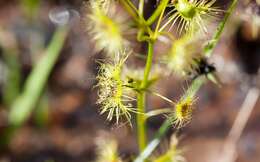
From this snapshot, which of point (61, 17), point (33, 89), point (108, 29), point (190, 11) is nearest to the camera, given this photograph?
point (190, 11)

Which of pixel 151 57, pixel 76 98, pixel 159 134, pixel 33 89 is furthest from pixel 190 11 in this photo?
pixel 76 98

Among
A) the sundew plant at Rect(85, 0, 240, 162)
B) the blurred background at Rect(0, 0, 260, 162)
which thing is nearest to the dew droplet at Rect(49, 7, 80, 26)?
the blurred background at Rect(0, 0, 260, 162)

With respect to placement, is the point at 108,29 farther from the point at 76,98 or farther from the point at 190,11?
the point at 76,98

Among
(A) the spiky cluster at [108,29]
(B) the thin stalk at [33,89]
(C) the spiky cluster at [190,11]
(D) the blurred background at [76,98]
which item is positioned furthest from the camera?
(D) the blurred background at [76,98]

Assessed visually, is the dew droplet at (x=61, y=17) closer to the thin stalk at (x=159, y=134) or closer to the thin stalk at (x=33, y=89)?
the thin stalk at (x=33, y=89)

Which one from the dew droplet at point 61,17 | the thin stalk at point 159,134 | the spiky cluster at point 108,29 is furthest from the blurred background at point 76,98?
the spiky cluster at point 108,29

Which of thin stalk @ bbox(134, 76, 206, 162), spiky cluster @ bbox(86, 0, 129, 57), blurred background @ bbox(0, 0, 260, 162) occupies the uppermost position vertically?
spiky cluster @ bbox(86, 0, 129, 57)

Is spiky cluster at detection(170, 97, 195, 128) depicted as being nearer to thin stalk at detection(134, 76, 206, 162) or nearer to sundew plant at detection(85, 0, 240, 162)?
sundew plant at detection(85, 0, 240, 162)

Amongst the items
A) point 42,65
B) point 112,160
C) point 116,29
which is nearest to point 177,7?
point 116,29

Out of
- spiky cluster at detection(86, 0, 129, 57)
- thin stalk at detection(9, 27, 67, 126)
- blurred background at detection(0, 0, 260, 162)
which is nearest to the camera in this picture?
spiky cluster at detection(86, 0, 129, 57)

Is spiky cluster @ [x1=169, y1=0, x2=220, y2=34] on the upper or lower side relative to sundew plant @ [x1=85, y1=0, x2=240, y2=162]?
upper
